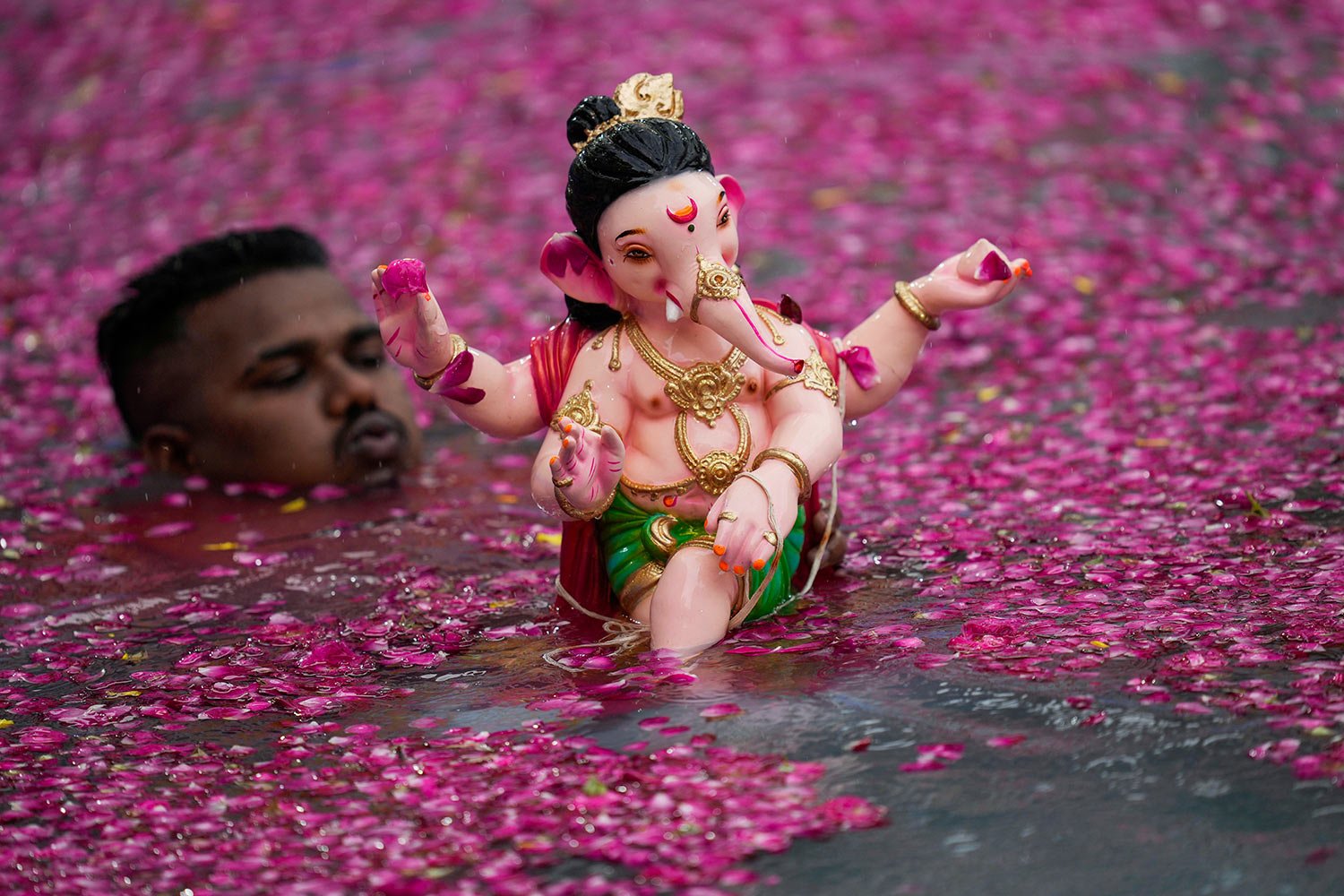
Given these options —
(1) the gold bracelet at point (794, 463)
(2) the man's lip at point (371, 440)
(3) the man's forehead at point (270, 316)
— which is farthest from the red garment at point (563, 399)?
(3) the man's forehead at point (270, 316)

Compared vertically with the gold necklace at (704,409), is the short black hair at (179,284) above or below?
above

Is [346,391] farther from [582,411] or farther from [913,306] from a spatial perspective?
[913,306]

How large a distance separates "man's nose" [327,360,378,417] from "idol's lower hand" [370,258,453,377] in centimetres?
227

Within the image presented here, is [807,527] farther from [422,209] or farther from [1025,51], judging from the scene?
[1025,51]

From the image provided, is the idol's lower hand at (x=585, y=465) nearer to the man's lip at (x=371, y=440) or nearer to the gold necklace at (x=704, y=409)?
the gold necklace at (x=704, y=409)

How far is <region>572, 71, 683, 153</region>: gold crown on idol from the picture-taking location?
4.10 meters

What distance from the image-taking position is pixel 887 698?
3.82 metres

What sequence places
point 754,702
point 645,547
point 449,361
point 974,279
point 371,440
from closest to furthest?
point 754,702 → point 449,361 → point 645,547 → point 974,279 → point 371,440

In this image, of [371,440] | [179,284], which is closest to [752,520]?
[371,440]

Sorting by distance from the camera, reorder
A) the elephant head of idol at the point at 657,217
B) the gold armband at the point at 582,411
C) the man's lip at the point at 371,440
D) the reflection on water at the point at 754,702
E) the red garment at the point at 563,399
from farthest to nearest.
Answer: the man's lip at the point at 371,440, the red garment at the point at 563,399, the gold armband at the point at 582,411, the elephant head of idol at the point at 657,217, the reflection on water at the point at 754,702

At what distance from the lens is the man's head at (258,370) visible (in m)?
6.25

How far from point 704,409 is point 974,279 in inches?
31.2

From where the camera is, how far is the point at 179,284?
21.0ft

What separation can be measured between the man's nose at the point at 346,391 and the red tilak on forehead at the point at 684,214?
2589mm
